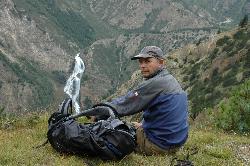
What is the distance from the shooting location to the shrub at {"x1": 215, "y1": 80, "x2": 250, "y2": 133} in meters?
15.8

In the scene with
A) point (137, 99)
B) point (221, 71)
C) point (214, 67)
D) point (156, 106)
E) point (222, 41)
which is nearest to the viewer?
point (137, 99)

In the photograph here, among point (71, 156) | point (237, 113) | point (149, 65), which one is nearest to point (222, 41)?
point (237, 113)

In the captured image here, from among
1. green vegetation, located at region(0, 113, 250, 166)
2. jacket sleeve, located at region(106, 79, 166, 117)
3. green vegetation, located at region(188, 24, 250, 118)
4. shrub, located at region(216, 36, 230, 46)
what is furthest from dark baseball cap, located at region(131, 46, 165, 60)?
shrub, located at region(216, 36, 230, 46)

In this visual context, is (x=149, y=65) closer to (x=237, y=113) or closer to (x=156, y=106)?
(x=156, y=106)

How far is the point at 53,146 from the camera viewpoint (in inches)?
411

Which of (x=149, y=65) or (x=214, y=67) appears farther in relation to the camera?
(x=214, y=67)

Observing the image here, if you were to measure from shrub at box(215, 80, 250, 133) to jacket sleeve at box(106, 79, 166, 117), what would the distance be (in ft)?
20.7

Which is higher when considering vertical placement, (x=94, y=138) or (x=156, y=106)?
(x=156, y=106)

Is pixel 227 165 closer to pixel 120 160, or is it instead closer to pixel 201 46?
pixel 120 160

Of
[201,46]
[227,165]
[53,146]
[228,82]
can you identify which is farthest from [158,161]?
[201,46]

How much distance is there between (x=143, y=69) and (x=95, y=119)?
5.01ft

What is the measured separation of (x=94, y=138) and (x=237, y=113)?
24.1 feet

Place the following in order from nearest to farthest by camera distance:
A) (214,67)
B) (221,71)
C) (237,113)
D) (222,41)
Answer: (237,113) → (221,71) → (214,67) → (222,41)

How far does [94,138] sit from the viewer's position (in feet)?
32.3
